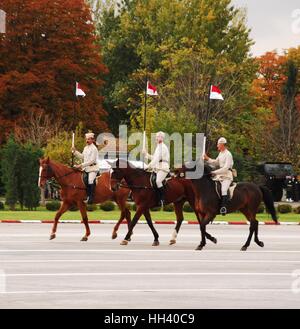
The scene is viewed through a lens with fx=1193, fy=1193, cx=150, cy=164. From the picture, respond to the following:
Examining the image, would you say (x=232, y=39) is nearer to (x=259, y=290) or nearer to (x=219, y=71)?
(x=219, y=71)

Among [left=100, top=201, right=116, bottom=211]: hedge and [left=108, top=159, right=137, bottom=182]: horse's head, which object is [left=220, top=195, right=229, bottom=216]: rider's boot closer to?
[left=108, top=159, right=137, bottom=182]: horse's head

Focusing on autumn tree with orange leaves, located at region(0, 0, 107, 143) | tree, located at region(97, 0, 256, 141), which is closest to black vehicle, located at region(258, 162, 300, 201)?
tree, located at region(97, 0, 256, 141)

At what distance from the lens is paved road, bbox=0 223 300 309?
1611 centimetres

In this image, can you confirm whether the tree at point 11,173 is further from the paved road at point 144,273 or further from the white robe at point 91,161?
the white robe at point 91,161

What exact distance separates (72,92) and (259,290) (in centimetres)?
6119

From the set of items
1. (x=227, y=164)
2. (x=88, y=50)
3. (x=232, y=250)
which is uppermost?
(x=88, y=50)

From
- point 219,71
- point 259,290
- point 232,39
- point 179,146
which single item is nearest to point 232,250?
point 259,290

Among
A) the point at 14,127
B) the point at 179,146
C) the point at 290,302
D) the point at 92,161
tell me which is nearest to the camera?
the point at 290,302

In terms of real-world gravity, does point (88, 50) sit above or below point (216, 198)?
above

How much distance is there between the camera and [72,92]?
7806 centimetres

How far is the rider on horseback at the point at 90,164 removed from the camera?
3075cm

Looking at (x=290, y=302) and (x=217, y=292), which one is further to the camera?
(x=217, y=292)

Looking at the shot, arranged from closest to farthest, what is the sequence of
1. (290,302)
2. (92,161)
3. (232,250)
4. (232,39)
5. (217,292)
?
1. (290,302)
2. (217,292)
3. (232,250)
4. (92,161)
5. (232,39)

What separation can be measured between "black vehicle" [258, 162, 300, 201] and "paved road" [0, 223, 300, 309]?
122 ft
